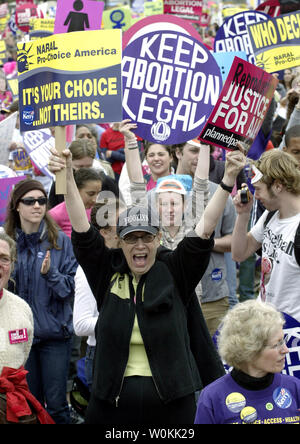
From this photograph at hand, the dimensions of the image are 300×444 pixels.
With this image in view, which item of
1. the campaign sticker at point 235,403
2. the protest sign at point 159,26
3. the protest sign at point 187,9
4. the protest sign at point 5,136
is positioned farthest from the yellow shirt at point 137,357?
the protest sign at point 187,9

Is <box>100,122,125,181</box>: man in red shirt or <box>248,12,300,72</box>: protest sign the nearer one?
<box>248,12,300,72</box>: protest sign

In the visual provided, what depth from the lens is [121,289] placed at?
11.5 feet

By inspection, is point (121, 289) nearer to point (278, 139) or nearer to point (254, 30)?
point (254, 30)

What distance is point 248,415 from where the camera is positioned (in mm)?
2959

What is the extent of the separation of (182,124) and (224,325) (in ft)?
6.17

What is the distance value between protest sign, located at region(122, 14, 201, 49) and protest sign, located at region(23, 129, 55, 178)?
2.49m

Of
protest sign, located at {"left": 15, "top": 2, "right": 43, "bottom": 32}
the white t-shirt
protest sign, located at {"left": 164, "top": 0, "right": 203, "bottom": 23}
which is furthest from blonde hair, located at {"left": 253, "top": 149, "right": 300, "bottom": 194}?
protest sign, located at {"left": 15, "top": 2, "right": 43, "bottom": 32}

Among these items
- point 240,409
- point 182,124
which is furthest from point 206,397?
point 182,124

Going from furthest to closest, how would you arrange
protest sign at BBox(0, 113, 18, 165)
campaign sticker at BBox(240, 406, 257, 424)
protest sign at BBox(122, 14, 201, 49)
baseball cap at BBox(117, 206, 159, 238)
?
protest sign at BBox(0, 113, 18, 165) < protest sign at BBox(122, 14, 201, 49) < baseball cap at BBox(117, 206, 159, 238) < campaign sticker at BBox(240, 406, 257, 424)

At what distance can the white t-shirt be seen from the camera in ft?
13.0

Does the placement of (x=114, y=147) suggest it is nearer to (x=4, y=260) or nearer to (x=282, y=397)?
(x=4, y=260)

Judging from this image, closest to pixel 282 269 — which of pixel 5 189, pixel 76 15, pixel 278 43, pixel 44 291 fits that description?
pixel 44 291

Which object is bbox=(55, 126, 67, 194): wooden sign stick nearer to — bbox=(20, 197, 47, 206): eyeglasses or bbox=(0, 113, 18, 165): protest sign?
bbox=(20, 197, 47, 206): eyeglasses

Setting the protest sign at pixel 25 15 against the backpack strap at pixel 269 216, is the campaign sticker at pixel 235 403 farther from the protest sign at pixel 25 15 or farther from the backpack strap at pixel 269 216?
the protest sign at pixel 25 15
